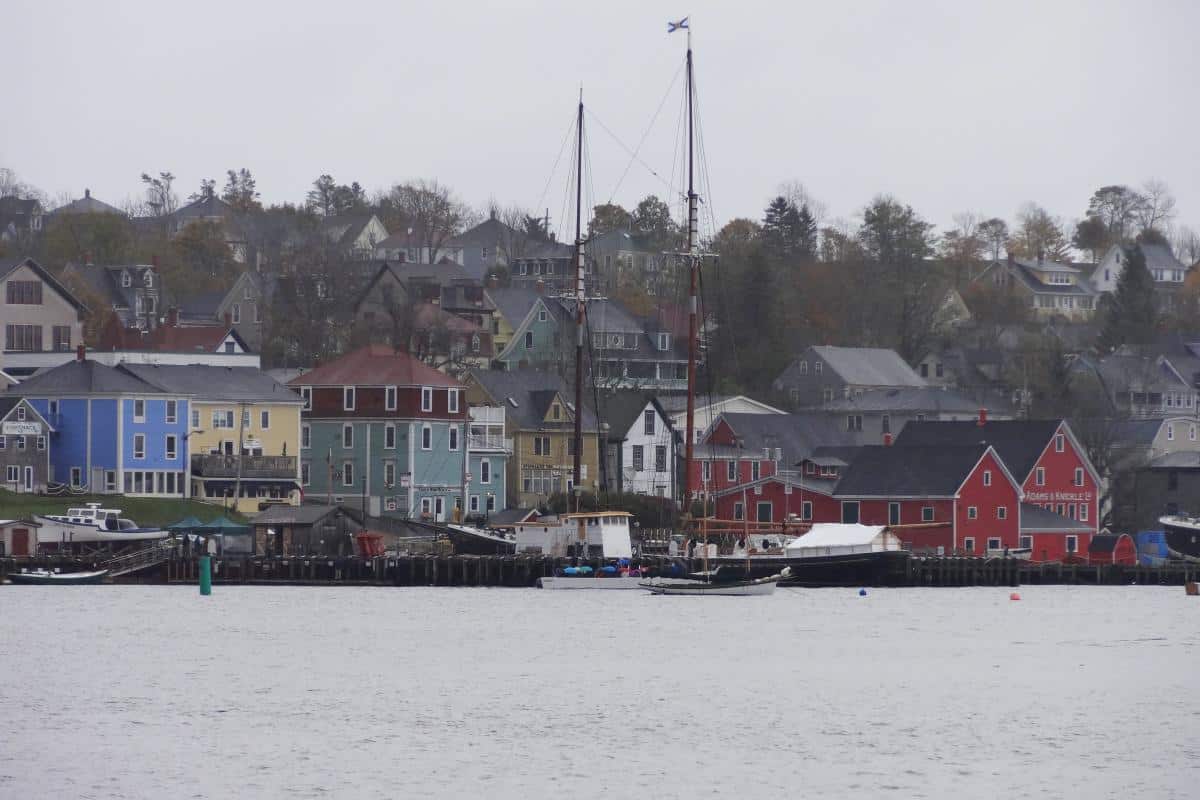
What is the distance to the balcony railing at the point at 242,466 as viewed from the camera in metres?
116

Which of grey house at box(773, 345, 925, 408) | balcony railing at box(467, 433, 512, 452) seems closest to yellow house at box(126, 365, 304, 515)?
balcony railing at box(467, 433, 512, 452)

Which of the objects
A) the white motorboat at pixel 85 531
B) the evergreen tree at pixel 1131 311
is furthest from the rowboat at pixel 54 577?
the evergreen tree at pixel 1131 311

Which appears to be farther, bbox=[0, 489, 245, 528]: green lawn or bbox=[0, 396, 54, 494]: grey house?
bbox=[0, 396, 54, 494]: grey house

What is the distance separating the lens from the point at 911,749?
162ft

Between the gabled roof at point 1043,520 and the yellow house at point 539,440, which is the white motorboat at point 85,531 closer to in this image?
the yellow house at point 539,440

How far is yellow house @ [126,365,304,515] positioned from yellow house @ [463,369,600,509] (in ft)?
41.5

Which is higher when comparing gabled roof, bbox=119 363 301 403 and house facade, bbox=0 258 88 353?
house facade, bbox=0 258 88 353

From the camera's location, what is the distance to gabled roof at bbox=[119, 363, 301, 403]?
117812mm

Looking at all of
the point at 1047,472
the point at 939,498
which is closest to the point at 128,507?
the point at 939,498

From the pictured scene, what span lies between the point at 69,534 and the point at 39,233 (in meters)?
84.4

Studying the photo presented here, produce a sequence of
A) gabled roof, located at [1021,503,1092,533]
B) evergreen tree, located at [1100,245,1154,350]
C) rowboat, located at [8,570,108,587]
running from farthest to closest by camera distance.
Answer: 1. evergreen tree, located at [1100,245,1154,350]
2. gabled roof, located at [1021,503,1092,533]
3. rowboat, located at [8,570,108,587]

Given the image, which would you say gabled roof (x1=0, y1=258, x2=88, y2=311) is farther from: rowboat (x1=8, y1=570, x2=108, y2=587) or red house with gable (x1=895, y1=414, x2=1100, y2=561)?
red house with gable (x1=895, y1=414, x2=1100, y2=561)

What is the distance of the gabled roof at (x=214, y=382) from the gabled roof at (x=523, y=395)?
1241 centimetres

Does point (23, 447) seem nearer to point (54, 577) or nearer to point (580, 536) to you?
point (54, 577)
